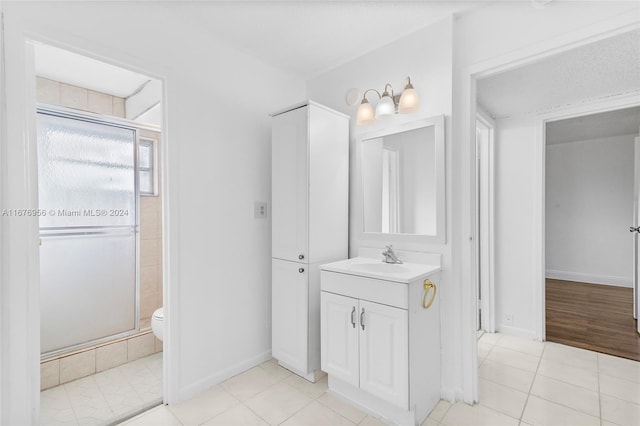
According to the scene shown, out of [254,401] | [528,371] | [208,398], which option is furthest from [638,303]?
[208,398]

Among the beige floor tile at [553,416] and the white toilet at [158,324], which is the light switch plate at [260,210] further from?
the beige floor tile at [553,416]

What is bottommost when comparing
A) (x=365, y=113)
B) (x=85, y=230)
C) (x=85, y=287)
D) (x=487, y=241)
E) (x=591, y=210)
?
(x=85, y=287)

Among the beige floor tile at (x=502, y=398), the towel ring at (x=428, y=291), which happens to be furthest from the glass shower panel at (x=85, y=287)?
the beige floor tile at (x=502, y=398)

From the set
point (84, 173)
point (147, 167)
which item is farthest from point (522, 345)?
point (84, 173)

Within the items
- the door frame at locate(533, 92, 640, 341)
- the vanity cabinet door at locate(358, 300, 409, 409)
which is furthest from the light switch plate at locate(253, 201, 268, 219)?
the door frame at locate(533, 92, 640, 341)

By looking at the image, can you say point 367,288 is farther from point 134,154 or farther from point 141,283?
point 134,154

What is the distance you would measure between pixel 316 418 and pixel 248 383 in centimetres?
62

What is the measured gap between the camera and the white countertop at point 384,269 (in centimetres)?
171

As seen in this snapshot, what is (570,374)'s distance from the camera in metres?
2.25

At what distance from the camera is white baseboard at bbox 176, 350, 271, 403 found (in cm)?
199

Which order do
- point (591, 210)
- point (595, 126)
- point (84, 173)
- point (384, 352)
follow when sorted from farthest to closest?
1. point (591, 210)
2. point (595, 126)
3. point (84, 173)
4. point (384, 352)

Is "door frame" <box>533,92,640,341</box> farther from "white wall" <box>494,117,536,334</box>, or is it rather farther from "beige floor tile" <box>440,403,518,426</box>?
"beige floor tile" <box>440,403,518,426</box>

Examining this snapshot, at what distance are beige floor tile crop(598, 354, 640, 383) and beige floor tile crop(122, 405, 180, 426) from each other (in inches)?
118

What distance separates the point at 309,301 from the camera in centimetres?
218
